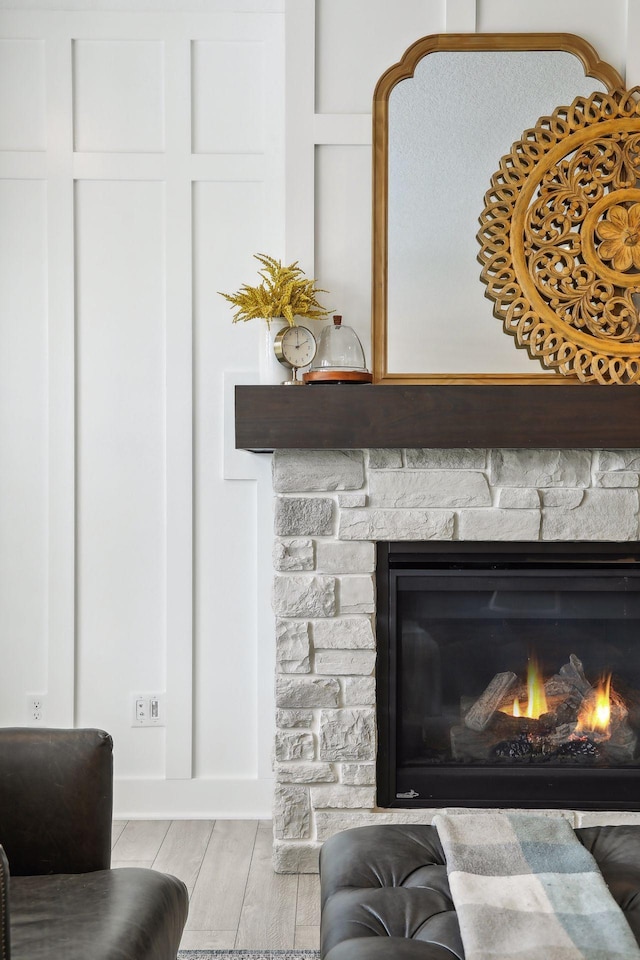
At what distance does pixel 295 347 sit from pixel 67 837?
1.42 meters

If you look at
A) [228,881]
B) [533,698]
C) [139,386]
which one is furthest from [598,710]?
[139,386]

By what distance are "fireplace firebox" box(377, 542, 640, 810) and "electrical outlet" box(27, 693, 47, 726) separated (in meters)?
1.18

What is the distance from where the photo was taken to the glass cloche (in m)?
2.36

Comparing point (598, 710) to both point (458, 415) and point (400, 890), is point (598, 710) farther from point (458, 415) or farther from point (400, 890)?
point (400, 890)

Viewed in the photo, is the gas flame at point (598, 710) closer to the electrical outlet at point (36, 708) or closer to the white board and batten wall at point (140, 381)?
the white board and batten wall at point (140, 381)

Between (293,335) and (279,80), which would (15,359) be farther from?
(279,80)

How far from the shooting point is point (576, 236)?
2.42m

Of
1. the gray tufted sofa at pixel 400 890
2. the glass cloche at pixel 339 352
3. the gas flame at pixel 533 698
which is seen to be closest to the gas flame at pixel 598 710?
the gas flame at pixel 533 698

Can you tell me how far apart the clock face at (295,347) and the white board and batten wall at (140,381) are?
16.7 inches

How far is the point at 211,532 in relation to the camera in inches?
112

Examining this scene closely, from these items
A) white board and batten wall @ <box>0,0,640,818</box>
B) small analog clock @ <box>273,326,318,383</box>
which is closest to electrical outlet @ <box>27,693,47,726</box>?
white board and batten wall @ <box>0,0,640,818</box>

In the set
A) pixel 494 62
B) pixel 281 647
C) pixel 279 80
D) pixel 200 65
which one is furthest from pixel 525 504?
pixel 200 65

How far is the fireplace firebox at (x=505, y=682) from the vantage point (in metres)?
2.44

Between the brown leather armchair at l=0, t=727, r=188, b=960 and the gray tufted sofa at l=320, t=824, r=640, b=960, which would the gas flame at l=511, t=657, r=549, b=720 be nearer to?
the gray tufted sofa at l=320, t=824, r=640, b=960
